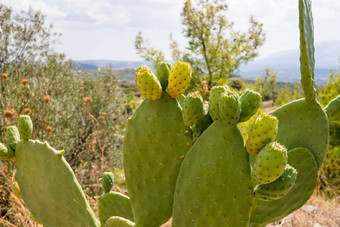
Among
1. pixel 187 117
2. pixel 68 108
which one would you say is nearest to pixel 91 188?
pixel 68 108

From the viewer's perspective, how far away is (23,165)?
1.75m

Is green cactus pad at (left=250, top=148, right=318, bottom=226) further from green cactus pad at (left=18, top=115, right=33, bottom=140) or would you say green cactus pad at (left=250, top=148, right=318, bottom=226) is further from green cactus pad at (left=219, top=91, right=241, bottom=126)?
green cactus pad at (left=18, top=115, right=33, bottom=140)

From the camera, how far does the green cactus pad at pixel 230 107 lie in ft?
3.34

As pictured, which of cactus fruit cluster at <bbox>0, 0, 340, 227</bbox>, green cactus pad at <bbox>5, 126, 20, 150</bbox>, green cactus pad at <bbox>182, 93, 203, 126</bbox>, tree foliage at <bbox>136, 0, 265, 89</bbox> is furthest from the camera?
tree foliage at <bbox>136, 0, 265, 89</bbox>

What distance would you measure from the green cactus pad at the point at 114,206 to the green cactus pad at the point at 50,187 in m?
0.11

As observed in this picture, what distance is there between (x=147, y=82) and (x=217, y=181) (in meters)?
0.46

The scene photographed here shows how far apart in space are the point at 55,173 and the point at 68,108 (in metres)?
3.98

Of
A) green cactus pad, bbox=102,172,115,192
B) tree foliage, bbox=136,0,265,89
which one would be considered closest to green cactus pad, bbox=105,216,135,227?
green cactus pad, bbox=102,172,115,192

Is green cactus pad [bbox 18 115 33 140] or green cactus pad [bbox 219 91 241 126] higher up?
green cactus pad [bbox 219 91 241 126]

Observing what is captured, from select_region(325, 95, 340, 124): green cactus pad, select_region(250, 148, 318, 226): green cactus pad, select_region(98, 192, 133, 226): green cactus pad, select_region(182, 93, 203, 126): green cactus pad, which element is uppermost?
select_region(182, 93, 203, 126): green cactus pad

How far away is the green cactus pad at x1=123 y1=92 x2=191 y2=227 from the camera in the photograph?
1.36m

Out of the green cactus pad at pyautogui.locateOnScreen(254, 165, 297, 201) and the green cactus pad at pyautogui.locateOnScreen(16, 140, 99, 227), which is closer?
the green cactus pad at pyautogui.locateOnScreen(254, 165, 297, 201)

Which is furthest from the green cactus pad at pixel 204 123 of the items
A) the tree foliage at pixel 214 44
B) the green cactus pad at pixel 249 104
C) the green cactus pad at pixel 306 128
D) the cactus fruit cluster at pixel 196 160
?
the tree foliage at pixel 214 44

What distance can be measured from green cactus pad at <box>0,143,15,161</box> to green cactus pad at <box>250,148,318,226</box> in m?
1.28
